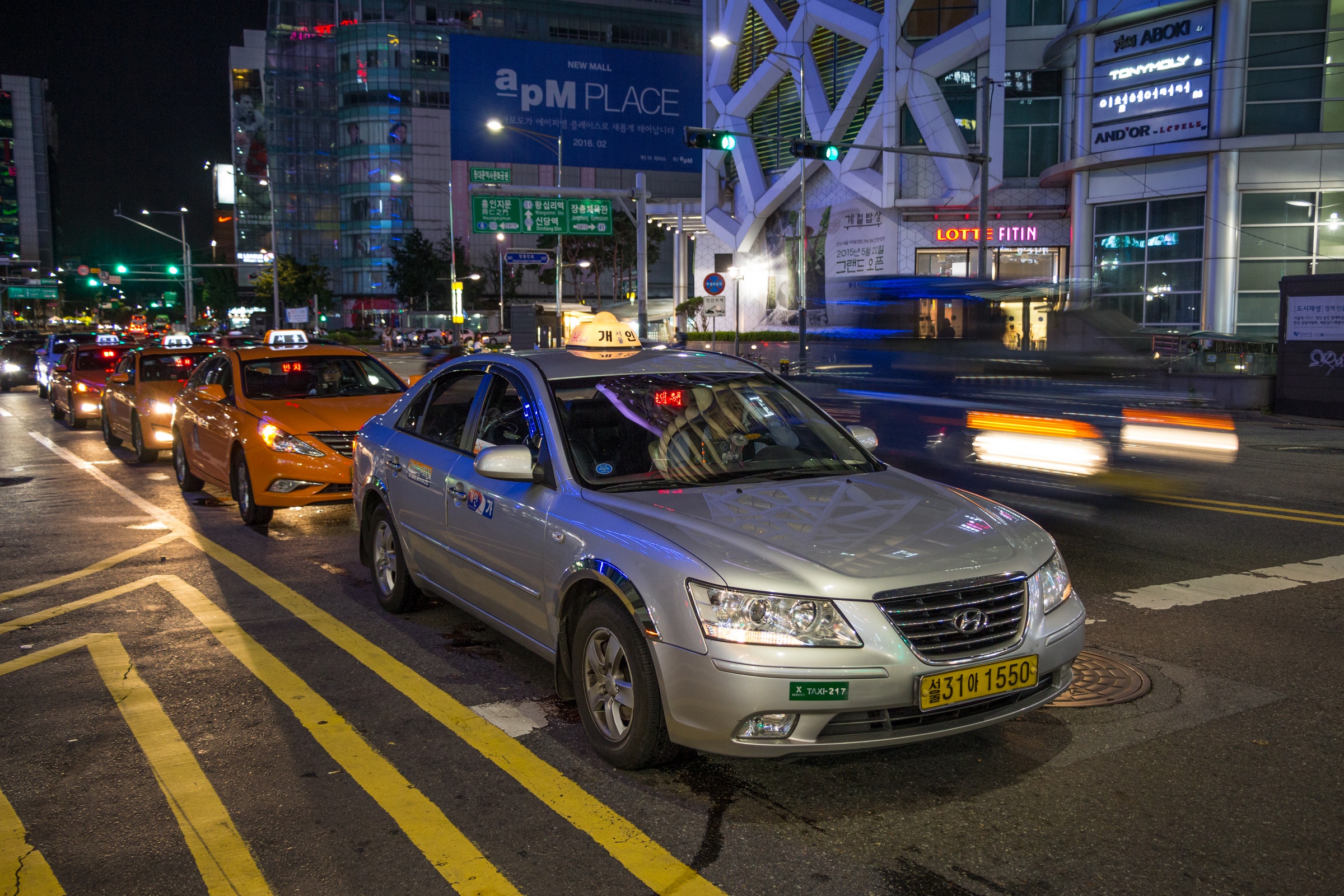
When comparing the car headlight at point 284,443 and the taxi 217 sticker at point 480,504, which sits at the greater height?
the taxi 217 sticker at point 480,504

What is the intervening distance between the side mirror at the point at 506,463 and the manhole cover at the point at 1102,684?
2.49m

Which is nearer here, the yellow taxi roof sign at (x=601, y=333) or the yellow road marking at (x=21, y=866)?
the yellow road marking at (x=21, y=866)

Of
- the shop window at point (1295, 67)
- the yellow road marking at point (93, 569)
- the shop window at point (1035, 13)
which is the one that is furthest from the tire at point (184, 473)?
the shop window at point (1035, 13)

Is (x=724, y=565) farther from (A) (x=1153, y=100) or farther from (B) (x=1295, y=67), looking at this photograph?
(A) (x=1153, y=100)

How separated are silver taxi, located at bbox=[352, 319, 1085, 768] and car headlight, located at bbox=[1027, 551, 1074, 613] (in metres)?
0.01

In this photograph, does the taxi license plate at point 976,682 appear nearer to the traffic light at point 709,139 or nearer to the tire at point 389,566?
the tire at point 389,566

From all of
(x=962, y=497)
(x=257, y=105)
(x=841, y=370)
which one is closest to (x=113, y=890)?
(x=962, y=497)

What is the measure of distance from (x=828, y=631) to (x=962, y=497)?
4.70 ft

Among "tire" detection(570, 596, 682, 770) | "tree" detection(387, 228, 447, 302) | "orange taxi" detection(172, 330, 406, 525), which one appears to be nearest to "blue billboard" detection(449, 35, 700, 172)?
"orange taxi" detection(172, 330, 406, 525)

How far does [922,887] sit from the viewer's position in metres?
3.18

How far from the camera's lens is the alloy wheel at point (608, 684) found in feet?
13.2

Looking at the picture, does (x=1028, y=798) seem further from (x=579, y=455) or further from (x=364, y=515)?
(x=364, y=515)

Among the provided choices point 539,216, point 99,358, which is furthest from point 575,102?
point 99,358

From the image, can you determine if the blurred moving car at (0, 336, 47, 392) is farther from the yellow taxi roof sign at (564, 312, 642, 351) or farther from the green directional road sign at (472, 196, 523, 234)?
the yellow taxi roof sign at (564, 312, 642, 351)
